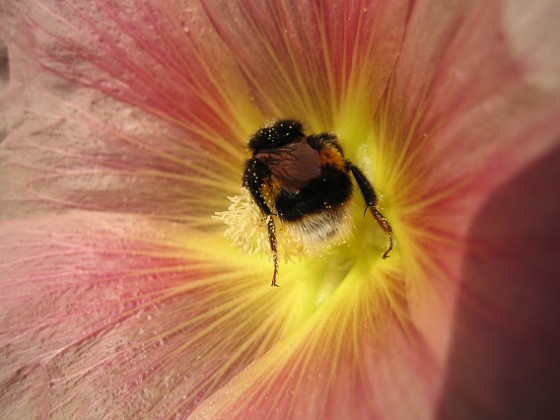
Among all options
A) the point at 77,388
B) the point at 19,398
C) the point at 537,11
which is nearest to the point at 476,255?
the point at 537,11

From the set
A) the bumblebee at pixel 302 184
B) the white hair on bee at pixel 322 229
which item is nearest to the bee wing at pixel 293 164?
the bumblebee at pixel 302 184

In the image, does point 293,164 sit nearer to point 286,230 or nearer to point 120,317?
point 286,230

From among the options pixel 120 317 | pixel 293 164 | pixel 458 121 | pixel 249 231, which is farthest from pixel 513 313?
pixel 120 317

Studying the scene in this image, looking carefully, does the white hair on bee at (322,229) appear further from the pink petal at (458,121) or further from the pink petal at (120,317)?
the pink petal at (120,317)

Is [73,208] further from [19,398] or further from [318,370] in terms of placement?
[318,370]

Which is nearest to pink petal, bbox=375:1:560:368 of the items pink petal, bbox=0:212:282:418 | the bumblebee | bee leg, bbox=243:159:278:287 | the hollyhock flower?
the hollyhock flower

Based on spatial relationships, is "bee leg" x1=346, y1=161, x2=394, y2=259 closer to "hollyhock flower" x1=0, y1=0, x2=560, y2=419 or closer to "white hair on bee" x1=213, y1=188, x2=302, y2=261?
"hollyhock flower" x1=0, y1=0, x2=560, y2=419
